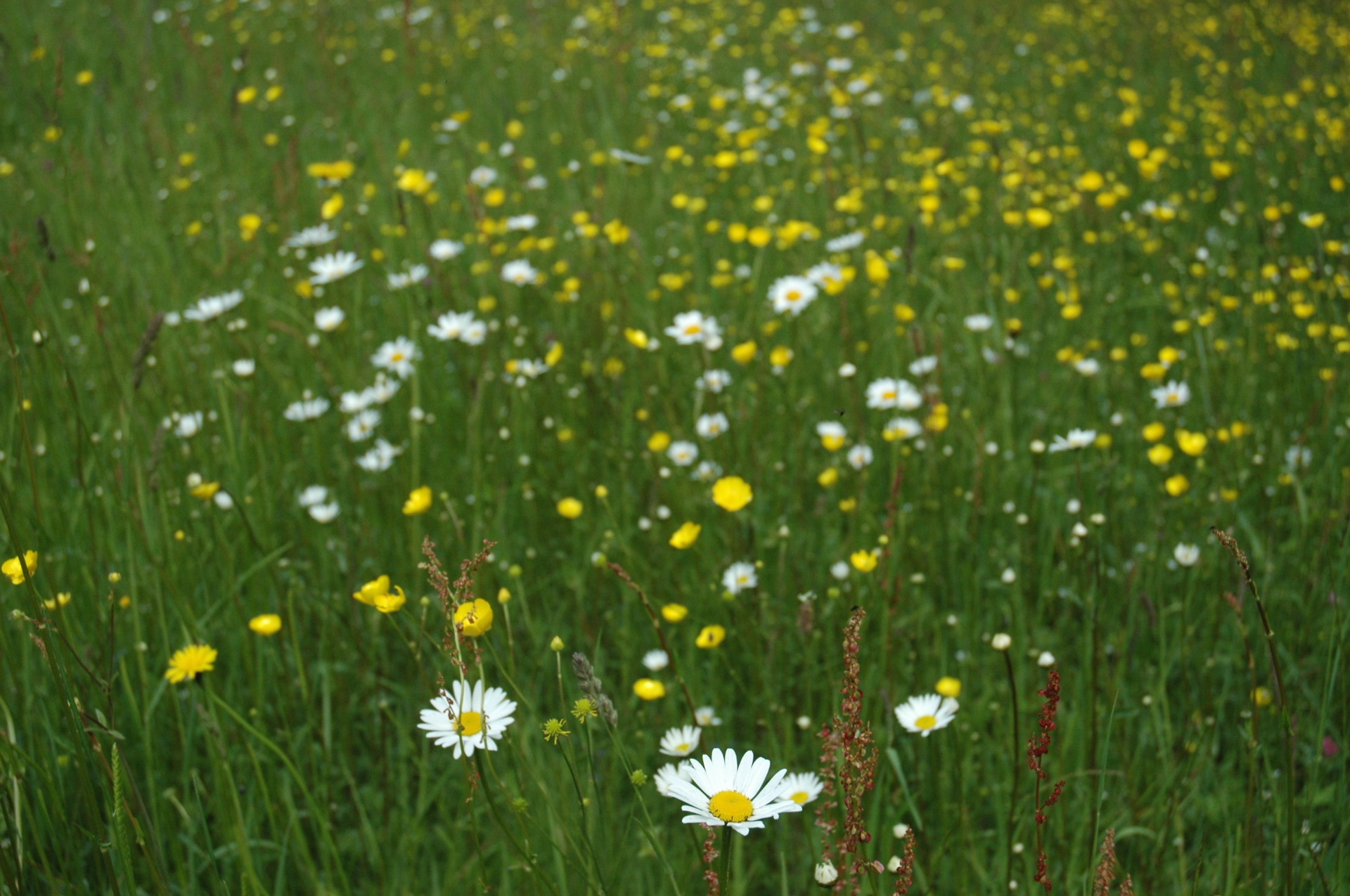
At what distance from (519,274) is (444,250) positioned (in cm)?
34

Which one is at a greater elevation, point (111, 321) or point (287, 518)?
point (111, 321)

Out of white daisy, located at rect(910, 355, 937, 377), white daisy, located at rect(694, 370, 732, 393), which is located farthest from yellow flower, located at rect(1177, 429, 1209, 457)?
white daisy, located at rect(694, 370, 732, 393)

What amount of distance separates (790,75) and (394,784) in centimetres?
483

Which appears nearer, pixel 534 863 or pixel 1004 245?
pixel 534 863

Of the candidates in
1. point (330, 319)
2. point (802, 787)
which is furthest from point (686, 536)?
point (330, 319)

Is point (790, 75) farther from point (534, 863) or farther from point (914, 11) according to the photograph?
point (534, 863)

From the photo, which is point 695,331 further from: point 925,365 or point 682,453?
point 925,365

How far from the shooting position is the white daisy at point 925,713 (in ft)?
4.30

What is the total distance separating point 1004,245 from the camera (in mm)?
2994

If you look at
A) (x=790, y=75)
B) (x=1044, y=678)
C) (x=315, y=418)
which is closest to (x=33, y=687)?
(x=315, y=418)

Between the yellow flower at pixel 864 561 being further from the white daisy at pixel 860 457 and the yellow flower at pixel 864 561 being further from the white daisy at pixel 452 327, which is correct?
the white daisy at pixel 452 327

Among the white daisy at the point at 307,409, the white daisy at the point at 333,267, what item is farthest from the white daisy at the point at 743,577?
the white daisy at the point at 333,267

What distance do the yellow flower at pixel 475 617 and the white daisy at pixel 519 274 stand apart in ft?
6.32

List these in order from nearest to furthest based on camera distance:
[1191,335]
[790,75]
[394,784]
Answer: [394,784]
[1191,335]
[790,75]
